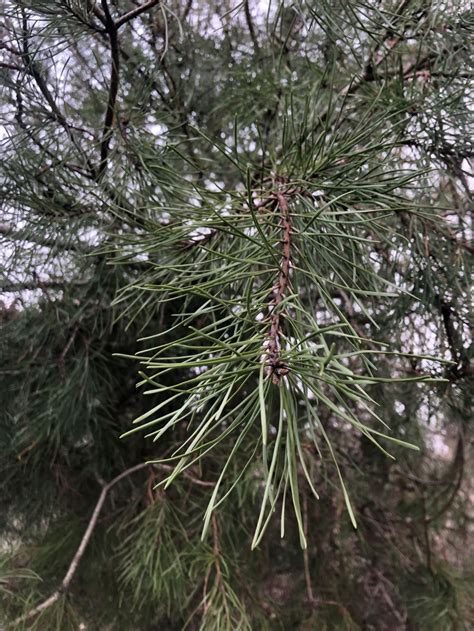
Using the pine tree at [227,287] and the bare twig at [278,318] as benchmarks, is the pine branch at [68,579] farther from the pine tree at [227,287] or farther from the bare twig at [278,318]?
the bare twig at [278,318]

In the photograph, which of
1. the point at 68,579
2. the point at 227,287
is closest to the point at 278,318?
the point at 227,287

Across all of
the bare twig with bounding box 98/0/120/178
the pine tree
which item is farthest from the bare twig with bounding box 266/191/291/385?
the bare twig with bounding box 98/0/120/178

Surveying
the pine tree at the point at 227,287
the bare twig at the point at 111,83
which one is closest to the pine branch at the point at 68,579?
the pine tree at the point at 227,287

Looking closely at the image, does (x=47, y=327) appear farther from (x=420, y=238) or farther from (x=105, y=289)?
(x=420, y=238)

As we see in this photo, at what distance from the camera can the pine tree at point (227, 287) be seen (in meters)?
0.26

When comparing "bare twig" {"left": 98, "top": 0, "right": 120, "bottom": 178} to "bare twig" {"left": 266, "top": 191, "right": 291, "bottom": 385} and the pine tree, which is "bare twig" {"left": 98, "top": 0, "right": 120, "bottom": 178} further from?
"bare twig" {"left": 266, "top": 191, "right": 291, "bottom": 385}

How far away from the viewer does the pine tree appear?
0.85 feet

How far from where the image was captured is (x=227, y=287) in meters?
0.31

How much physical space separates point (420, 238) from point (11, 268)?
0.34m

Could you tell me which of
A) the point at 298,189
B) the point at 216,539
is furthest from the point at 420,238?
the point at 216,539

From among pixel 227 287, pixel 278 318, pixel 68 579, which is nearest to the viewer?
pixel 278 318

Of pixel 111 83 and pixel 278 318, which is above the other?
pixel 111 83

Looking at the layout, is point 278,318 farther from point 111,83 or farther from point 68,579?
point 68,579

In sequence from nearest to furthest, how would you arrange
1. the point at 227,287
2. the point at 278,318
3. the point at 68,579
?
1. the point at 278,318
2. the point at 227,287
3. the point at 68,579
